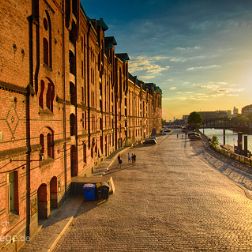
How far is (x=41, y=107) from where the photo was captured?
588 inches

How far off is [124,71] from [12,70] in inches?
1554

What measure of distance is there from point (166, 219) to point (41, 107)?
9.11 metres

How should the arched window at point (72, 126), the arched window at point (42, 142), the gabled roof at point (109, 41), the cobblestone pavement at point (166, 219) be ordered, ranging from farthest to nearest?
1. the gabled roof at point (109, 41)
2. the arched window at point (72, 126)
3. the arched window at point (42, 142)
4. the cobblestone pavement at point (166, 219)

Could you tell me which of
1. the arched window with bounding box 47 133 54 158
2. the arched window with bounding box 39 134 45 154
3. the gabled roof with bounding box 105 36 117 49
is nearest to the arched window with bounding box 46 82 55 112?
the arched window with bounding box 47 133 54 158

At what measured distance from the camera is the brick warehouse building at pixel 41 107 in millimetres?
11016

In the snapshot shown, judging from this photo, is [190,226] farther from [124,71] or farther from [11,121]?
[124,71]

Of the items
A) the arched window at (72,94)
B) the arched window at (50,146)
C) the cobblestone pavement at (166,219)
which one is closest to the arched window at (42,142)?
the arched window at (50,146)

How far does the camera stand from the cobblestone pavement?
11992mm

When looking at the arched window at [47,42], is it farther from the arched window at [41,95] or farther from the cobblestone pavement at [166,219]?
the cobblestone pavement at [166,219]

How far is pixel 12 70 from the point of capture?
11359mm

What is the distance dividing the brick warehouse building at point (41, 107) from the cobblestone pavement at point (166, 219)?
2.55 meters

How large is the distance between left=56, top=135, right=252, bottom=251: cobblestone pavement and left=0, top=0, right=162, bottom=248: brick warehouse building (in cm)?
255

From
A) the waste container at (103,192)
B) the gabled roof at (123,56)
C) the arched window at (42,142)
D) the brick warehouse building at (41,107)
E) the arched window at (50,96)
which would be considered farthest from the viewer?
the gabled roof at (123,56)

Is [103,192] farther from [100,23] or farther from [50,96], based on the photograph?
[100,23]
